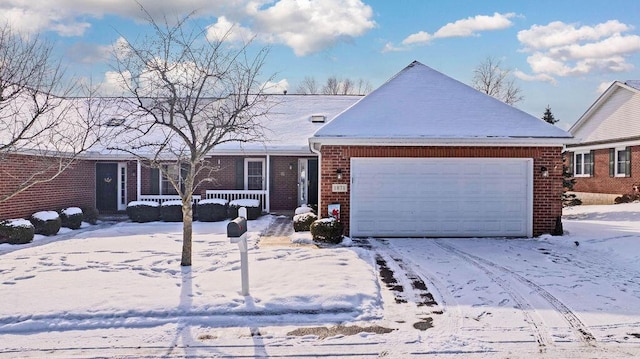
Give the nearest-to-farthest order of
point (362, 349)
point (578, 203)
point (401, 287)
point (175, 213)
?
point (362, 349)
point (401, 287)
point (175, 213)
point (578, 203)


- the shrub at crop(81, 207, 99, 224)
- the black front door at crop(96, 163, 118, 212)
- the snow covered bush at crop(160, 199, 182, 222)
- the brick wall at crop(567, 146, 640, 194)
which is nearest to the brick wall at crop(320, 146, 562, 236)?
the snow covered bush at crop(160, 199, 182, 222)

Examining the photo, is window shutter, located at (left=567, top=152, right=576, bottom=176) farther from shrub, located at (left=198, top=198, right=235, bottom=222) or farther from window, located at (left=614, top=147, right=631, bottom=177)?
shrub, located at (left=198, top=198, right=235, bottom=222)

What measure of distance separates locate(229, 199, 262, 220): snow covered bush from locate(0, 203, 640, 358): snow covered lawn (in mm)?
5794

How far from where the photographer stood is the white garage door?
38.5 ft

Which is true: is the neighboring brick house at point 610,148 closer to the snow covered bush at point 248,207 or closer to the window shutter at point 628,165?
the window shutter at point 628,165

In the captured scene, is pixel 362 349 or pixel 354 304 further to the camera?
pixel 354 304

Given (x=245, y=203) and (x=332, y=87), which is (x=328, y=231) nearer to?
(x=245, y=203)

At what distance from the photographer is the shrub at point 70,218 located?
14.3m

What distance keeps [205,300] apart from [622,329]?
5.25m

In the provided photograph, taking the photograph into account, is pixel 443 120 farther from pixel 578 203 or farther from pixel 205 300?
pixel 578 203

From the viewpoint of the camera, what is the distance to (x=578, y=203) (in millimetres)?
22141

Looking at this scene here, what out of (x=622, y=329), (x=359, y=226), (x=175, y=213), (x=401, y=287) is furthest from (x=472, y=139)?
(x=175, y=213)

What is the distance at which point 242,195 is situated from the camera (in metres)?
17.6

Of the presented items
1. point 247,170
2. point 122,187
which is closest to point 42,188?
point 122,187
